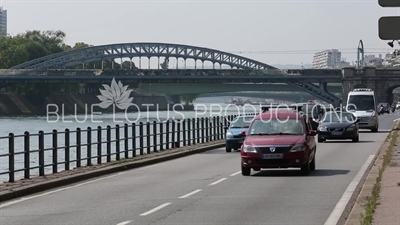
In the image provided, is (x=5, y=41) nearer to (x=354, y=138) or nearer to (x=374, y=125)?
(x=374, y=125)

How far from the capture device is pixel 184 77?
11562 centimetres

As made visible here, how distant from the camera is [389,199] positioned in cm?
1520

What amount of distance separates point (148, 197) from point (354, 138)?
1040 inches

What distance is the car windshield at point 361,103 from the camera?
60.2 metres

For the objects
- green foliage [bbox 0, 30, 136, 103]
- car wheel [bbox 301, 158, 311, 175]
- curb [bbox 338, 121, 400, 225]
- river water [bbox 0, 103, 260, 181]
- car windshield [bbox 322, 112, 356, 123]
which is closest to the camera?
curb [bbox 338, 121, 400, 225]

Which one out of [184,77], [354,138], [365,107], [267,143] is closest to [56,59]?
[184,77]

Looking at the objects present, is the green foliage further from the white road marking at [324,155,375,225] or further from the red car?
the white road marking at [324,155,375,225]

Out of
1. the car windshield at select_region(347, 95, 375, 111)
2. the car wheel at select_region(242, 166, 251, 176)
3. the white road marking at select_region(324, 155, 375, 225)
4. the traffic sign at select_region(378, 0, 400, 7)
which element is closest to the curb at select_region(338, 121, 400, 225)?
the white road marking at select_region(324, 155, 375, 225)

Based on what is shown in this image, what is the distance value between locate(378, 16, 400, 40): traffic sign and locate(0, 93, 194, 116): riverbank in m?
98.9

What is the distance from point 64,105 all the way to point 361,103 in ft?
231

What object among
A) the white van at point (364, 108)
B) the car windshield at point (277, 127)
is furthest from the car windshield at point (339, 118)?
the car windshield at point (277, 127)

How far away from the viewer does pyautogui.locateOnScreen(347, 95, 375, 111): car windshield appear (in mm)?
60150

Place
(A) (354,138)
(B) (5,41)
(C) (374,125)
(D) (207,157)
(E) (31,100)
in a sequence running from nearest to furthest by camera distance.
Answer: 1. (D) (207,157)
2. (A) (354,138)
3. (C) (374,125)
4. (E) (31,100)
5. (B) (5,41)

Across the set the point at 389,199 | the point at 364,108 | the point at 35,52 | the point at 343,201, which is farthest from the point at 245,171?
the point at 35,52
